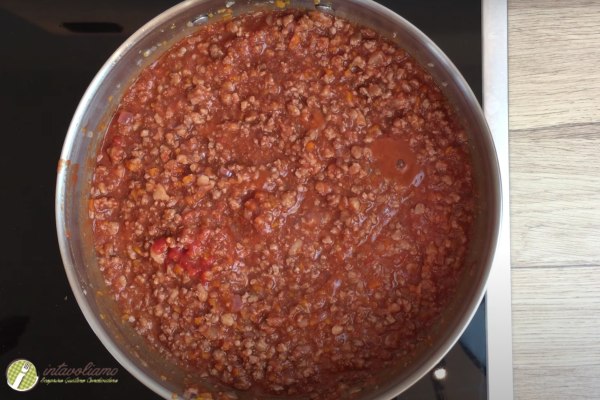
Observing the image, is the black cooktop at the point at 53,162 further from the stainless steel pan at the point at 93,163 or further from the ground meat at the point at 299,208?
the ground meat at the point at 299,208

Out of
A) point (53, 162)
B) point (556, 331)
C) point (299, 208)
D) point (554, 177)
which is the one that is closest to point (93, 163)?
point (53, 162)

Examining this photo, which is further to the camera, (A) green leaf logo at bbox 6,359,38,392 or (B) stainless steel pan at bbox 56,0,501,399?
(A) green leaf logo at bbox 6,359,38,392

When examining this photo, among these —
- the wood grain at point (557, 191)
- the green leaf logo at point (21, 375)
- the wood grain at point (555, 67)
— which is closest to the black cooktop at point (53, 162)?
the green leaf logo at point (21, 375)

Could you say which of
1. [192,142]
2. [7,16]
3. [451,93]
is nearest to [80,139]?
[192,142]

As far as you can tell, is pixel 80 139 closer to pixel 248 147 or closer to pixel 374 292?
pixel 248 147

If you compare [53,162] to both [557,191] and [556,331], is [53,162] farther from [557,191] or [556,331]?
[556,331]

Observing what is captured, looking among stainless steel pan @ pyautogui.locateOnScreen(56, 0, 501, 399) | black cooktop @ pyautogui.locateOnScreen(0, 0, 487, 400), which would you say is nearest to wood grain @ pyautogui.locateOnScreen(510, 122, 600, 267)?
stainless steel pan @ pyautogui.locateOnScreen(56, 0, 501, 399)

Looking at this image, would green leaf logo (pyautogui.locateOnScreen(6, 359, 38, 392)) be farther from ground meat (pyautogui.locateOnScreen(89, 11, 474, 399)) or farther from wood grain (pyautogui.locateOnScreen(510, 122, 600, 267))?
wood grain (pyautogui.locateOnScreen(510, 122, 600, 267))

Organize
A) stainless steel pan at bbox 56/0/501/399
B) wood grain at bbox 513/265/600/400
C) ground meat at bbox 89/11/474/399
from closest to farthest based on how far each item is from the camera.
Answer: stainless steel pan at bbox 56/0/501/399
ground meat at bbox 89/11/474/399
wood grain at bbox 513/265/600/400
